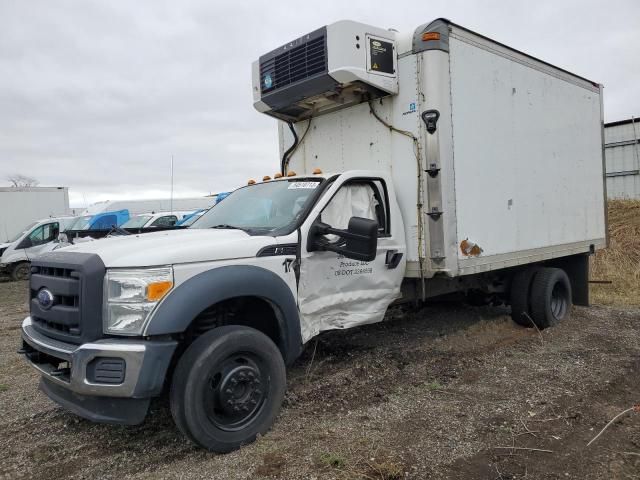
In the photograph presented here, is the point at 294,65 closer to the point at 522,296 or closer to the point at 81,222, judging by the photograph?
the point at 522,296

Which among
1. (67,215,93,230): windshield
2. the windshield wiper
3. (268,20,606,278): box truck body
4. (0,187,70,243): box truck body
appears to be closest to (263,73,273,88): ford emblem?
(268,20,606,278): box truck body

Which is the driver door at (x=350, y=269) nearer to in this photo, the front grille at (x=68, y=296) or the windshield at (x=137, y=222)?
the front grille at (x=68, y=296)

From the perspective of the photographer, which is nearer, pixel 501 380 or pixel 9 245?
pixel 501 380

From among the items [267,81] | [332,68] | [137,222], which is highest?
[267,81]

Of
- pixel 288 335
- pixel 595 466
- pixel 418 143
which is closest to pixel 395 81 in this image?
pixel 418 143

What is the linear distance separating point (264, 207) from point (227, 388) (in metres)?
1.83

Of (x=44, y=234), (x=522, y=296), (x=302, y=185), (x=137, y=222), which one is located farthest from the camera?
(x=137, y=222)

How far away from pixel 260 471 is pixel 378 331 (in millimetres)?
3850

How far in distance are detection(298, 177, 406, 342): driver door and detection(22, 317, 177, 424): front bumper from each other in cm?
137

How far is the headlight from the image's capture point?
3.17 m

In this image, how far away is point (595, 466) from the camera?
3.08 meters

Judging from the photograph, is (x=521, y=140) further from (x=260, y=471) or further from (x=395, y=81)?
(x=260, y=471)

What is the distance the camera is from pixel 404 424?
12.3ft

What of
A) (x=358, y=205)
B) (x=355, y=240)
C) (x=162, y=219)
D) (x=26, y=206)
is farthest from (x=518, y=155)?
(x=26, y=206)
